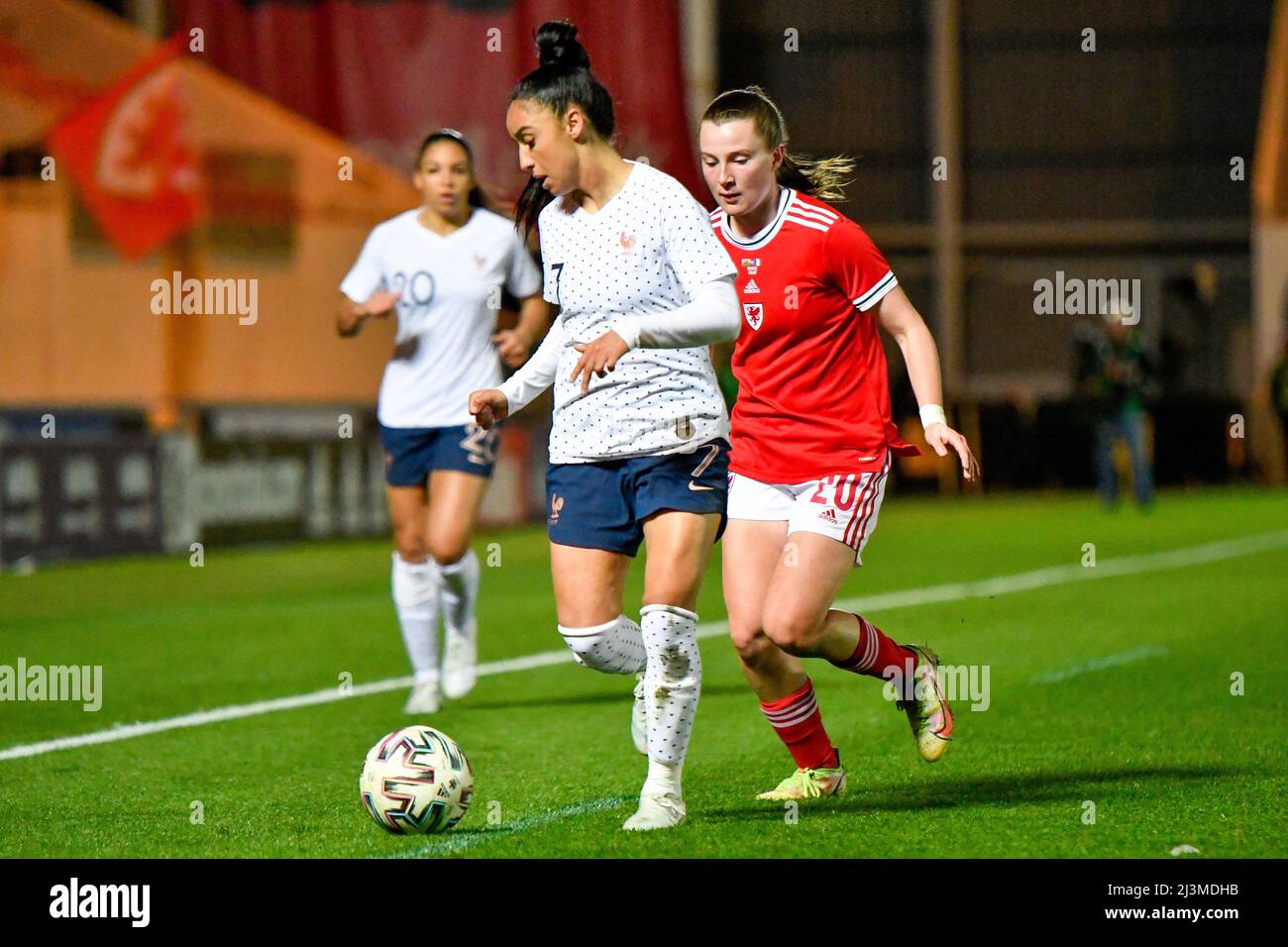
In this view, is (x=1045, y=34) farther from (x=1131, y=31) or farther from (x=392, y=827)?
(x=392, y=827)

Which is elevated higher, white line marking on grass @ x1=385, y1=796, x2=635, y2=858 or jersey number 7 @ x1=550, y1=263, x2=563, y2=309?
jersey number 7 @ x1=550, y1=263, x2=563, y2=309

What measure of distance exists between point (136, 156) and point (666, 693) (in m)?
14.1

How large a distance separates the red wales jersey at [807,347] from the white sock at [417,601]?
318cm

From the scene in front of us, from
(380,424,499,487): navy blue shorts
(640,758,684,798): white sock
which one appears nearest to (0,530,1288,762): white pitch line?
(380,424,499,487): navy blue shorts

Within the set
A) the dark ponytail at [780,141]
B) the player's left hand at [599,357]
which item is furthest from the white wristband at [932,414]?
the player's left hand at [599,357]

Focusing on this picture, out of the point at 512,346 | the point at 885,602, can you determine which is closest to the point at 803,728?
the point at 512,346

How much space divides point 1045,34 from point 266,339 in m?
23.1

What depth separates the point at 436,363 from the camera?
9.35 metres

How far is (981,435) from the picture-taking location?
99.2 feet

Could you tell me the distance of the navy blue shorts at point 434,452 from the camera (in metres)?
9.28

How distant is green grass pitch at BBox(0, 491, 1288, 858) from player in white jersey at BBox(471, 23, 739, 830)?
569mm

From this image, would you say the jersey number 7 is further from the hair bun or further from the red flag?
the red flag

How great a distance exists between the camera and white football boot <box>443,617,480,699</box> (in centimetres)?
964
